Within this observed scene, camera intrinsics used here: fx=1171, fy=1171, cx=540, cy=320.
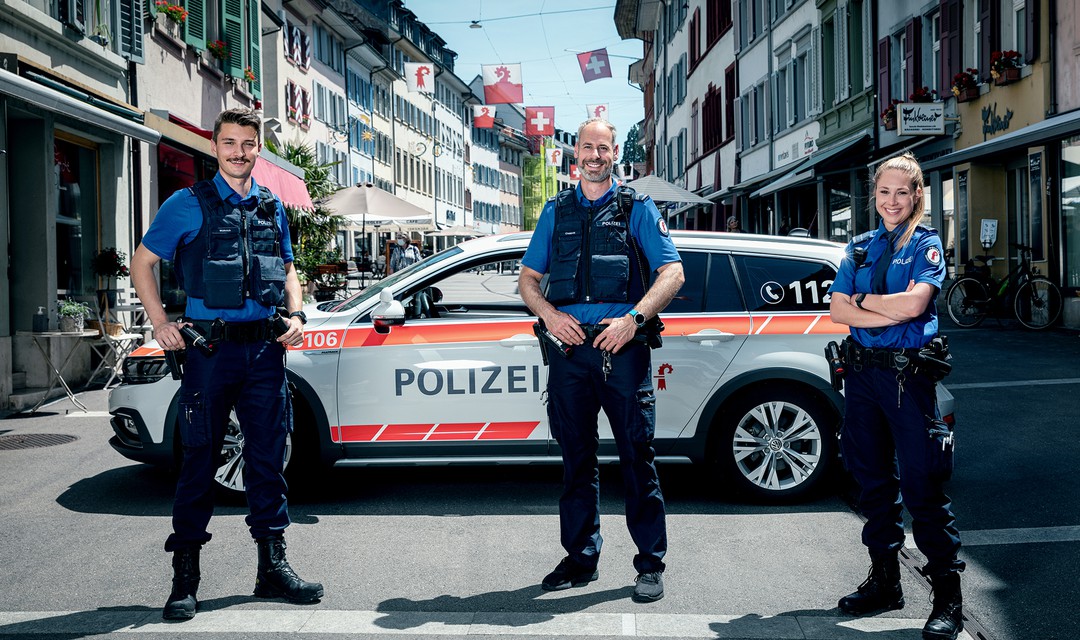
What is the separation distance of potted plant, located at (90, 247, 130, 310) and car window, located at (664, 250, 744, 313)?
926 centimetres

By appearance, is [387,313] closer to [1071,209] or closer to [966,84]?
[1071,209]

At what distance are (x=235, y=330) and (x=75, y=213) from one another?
10.2m

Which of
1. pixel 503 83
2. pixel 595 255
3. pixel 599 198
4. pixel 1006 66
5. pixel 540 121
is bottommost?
pixel 595 255

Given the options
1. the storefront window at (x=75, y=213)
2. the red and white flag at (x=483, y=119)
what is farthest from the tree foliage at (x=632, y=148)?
the storefront window at (x=75, y=213)

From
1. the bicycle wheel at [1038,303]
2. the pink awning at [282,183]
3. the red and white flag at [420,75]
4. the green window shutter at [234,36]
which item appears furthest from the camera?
the red and white flag at [420,75]

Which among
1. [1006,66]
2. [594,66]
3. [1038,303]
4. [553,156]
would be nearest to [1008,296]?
[1038,303]

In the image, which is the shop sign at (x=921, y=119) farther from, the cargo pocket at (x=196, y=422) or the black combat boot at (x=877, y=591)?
the cargo pocket at (x=196, y=422)

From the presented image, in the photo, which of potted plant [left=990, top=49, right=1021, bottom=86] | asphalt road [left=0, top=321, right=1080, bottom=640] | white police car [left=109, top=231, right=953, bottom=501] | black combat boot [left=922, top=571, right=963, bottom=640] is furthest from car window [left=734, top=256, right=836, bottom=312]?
potted plant [left=990, top=49, right=1021, bottom=86]

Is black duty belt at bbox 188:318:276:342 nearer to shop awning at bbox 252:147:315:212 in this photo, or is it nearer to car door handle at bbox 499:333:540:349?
car door handle at bbox 499:333:540:349

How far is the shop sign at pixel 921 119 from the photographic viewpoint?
66.7 feet

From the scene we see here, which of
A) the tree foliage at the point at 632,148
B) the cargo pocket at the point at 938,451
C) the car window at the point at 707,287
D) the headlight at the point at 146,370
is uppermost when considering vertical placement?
the tree foliage at the point at 632,148

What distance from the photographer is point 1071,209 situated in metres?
16.7

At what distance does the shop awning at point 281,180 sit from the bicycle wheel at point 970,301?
9.68 meters

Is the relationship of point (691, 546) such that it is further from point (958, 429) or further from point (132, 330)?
point (132, 330)
